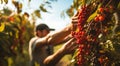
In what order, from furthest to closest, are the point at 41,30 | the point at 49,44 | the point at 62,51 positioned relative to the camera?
the point at 41,30, the point at 49,44, the point at 62,51

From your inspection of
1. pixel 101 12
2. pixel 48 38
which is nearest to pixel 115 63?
pixel 101 12

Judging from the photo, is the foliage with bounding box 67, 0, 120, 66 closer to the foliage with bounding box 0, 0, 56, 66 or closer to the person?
the person

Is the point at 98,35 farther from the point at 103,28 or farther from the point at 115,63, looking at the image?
the point at 115,63

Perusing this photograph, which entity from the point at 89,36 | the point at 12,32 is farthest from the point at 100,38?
the point at 12,32

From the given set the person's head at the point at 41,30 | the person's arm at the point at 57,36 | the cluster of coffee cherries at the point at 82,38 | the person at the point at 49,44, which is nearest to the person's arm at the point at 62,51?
the person at the point at 49,44

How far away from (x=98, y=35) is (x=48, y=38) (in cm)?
202

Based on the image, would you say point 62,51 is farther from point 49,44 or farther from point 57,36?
point 49,44

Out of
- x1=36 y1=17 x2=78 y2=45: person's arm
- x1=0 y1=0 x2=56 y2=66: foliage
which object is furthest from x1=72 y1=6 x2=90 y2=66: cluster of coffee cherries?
x1=0 y1=0 x2=56 y2=66: foliage

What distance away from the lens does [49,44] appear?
13.4 feet

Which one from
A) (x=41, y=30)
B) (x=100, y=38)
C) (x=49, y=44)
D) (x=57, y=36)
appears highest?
(x=100, y=38)

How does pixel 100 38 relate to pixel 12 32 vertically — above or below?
above

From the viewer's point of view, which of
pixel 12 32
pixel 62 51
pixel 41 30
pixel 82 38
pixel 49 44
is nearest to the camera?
pixel 82 38

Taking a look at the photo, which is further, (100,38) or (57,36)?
(57,36)

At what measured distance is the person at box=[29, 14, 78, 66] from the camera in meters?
3.29
